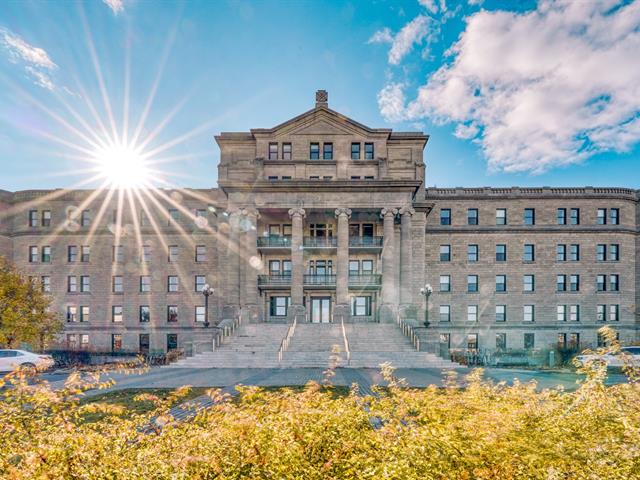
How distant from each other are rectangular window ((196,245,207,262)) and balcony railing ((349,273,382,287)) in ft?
52.0

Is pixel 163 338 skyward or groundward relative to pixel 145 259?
groundward

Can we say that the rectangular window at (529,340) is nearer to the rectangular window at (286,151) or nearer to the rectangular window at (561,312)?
the rectangular window at (561,312)

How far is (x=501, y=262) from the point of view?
35.6 metres

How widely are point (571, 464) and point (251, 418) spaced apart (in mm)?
4063

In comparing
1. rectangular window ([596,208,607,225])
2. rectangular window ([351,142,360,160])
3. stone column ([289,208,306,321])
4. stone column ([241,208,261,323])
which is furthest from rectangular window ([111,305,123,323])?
rectangular window ([596,208,607,225])

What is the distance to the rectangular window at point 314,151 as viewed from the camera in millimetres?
34094

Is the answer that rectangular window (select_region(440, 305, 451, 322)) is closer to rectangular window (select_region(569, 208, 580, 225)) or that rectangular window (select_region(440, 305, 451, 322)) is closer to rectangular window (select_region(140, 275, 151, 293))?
rectangular window (select_region(569, 208, 580, 225))

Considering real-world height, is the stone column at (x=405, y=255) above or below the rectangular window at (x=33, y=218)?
below

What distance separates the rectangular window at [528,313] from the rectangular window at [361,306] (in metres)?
16.3

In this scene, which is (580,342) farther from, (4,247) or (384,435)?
(4,247)

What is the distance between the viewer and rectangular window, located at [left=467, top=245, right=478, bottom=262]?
35.8 metres

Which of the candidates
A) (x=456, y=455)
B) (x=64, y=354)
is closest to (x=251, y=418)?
(x=456, y=455)

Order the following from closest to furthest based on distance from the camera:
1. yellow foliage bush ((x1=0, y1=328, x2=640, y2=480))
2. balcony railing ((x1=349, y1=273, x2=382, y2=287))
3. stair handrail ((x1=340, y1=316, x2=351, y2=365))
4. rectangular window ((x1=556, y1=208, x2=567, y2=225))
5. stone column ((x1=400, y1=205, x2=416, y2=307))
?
yellow foliage bush ((x1=0, y1=328, x2=640, y2=480)) → stair handrail ((x1=340, y1=316, x2=351, y2=365)) → stone column ((x1=400, y1=205, x2=416, y2=307)) → balcony railing ((x1=349, y1=273, x2=382, y2=287)) → rectangular window ((x1=556, y1=208, x2=567, y2=225))

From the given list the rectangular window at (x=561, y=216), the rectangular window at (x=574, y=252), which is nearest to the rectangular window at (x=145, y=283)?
the rectangular window at (x=561, y=216)
